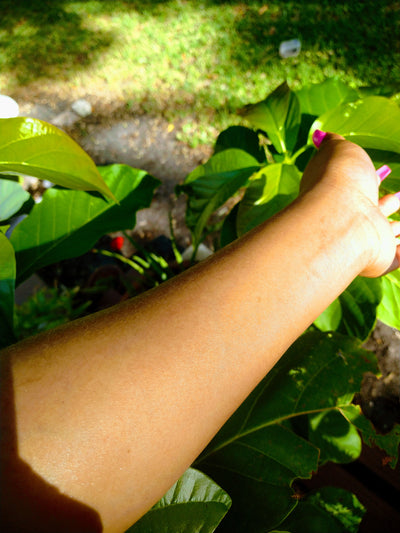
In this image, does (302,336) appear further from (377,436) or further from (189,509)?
(189,509)

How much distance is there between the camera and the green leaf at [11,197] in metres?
0.87

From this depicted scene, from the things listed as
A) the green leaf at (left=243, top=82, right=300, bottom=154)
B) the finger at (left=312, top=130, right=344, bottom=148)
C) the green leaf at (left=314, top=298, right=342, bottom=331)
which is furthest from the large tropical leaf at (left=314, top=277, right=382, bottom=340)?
the green leaf at (left=243, top=82, right=300, bottom=154)

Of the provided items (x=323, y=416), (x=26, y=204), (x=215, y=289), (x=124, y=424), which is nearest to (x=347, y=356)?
(x=323, y=416)

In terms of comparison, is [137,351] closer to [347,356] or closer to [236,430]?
[236,430]

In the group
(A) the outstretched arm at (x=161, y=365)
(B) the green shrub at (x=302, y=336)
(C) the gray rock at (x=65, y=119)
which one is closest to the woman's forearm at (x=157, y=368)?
(A) the outstretched arm at (x=161, y=365)

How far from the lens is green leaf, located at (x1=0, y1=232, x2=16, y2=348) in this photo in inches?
24.7

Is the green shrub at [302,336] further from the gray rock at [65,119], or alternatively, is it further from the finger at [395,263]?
the gray rock at [65,119]

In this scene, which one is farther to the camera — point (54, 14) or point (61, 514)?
point (54, 14)

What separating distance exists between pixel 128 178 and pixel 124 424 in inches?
25.7

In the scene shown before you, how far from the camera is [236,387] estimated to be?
548 millimetres

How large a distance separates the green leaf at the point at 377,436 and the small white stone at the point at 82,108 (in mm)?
2487

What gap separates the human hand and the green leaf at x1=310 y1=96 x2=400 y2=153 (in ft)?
0.13

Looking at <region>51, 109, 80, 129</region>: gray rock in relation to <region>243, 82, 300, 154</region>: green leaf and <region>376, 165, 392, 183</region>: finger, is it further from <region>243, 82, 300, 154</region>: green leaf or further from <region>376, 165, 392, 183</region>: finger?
<region>376, 165, 392, 183</region>: finger

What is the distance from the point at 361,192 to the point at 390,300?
30cm
